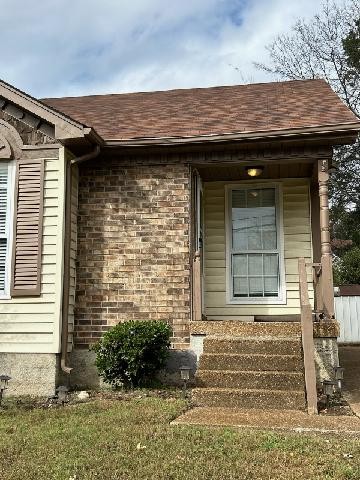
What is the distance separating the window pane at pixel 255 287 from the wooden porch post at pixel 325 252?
196 cm

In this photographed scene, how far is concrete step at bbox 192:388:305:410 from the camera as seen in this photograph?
20.6ft

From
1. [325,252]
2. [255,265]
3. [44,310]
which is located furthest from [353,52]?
[44,310]

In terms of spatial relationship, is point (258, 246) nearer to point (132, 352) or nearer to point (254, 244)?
point (254, 244)

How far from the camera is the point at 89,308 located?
8258 millimetres

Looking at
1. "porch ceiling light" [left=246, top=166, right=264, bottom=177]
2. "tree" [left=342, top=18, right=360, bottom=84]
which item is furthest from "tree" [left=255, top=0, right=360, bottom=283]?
"porch ceiling light" [left=246, top=166, right=264, bottom=177]

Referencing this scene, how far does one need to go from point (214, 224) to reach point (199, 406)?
164 inches

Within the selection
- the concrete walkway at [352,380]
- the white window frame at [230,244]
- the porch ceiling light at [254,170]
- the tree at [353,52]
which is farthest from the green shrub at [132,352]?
the tree at [353,52]

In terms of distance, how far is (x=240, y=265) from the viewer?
970 cm

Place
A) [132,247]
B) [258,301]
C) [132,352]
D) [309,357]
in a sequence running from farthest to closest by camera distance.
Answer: [258,301], [132,247], [132,352], [309,357]

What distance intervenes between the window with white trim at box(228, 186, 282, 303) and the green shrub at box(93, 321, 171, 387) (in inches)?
100

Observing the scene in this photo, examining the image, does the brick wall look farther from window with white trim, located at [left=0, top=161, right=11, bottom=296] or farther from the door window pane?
the door window pane

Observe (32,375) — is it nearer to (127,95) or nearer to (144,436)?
(144,436)

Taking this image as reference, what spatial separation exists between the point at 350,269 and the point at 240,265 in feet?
36.7

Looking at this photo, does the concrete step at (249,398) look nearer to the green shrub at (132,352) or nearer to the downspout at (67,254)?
the green shrub at (132,352)
